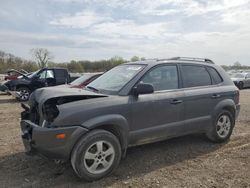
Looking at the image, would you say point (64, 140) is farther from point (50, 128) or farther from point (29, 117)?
point (29, 117)

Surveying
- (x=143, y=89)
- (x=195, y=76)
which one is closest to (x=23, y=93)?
(x=195, y=76)

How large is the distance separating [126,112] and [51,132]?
121cm

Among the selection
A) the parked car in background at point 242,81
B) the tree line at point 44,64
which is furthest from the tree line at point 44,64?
the parked car in background at point 242,81

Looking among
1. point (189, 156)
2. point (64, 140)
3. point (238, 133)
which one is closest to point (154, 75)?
point (189, 156)

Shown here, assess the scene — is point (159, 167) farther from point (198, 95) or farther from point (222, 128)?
point (222, 128)

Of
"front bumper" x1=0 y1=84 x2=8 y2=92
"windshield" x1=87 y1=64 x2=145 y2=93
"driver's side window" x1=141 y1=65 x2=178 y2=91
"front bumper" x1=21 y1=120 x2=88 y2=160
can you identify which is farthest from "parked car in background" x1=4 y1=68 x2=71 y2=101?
"front bumper" x1=21 y1=120 x2=88 y2=160

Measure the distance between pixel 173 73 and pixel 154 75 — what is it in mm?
485

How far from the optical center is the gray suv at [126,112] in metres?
3.91

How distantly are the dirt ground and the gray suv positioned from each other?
0.29m

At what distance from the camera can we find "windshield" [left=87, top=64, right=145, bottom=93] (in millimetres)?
4751

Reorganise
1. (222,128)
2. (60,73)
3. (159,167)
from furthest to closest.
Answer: (60,73)
(222,128)
(159,167)

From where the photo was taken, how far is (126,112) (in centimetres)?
440

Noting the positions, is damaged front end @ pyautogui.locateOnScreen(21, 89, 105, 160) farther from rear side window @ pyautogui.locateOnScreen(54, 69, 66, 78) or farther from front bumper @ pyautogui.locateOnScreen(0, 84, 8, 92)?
front bumper @ pyautogui.locateOnScreen(0, 84, 8, 92)

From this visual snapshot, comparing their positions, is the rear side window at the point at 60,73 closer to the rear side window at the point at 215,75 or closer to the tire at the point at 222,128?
the rear side window at the point at 215,75
